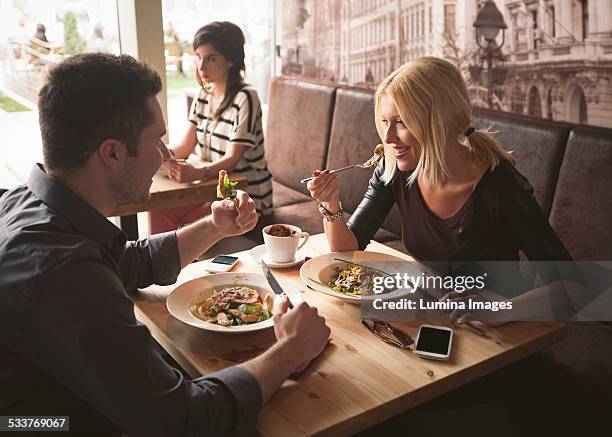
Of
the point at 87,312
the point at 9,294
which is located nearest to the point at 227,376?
the point at 87,312

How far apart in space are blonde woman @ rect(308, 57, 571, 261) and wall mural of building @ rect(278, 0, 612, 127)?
89 centimetres

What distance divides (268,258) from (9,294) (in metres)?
0.83

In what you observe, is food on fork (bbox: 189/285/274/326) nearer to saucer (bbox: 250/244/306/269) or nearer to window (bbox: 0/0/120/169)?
saucer (bbox: 250/244/306/269)

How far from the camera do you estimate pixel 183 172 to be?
2.67 metres

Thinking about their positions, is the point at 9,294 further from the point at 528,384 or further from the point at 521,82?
the point at 521,82

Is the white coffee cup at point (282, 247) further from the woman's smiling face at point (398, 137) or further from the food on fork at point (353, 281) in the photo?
the woman's smiling face at point (398, 137)

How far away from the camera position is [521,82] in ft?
9.03

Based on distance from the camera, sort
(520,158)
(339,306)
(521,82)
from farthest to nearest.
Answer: (521,82), (520,158), (339,306)

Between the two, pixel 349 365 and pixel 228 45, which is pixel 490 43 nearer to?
pixel 228 45

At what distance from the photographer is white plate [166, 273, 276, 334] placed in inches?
54.5

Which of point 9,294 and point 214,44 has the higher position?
point 214,44

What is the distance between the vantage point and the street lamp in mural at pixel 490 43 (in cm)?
281

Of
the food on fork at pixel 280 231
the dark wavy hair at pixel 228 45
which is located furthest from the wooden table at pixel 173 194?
the food on fork at pixel 280 231

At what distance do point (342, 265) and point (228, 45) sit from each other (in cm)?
164
